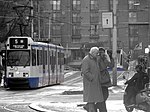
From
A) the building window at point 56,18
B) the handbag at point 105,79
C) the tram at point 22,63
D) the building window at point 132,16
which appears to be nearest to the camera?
the handbag at point 105,79

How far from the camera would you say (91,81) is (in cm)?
1230

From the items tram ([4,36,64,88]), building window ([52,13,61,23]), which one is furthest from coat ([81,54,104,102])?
building window ([52,13,61,23])

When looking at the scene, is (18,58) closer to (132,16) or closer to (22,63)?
(22,63)

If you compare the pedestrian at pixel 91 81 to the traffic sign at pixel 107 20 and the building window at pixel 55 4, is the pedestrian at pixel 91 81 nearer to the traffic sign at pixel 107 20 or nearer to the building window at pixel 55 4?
the traffic sign at pixel 107 20

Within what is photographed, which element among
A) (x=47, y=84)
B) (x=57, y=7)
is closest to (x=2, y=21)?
(x=47, y=84)

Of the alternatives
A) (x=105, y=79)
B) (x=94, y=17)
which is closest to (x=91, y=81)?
(x=105, y=79)

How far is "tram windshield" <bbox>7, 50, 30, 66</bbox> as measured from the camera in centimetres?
2895

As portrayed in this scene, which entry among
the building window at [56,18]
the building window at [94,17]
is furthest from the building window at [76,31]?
the building window at [56,18]

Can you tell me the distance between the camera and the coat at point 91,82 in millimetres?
12266

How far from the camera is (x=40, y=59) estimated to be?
100ft

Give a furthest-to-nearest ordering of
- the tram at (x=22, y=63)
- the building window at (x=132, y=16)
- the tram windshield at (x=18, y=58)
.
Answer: the building window at (x=132, y=16) → the tram windshield at (x=18, y=58) → the tram at (x=22, y=63)

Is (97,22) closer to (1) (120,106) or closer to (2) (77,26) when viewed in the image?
(2) (77,26)

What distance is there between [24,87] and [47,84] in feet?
11.5

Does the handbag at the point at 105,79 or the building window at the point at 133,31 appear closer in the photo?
the handbag at the point at 105,79
